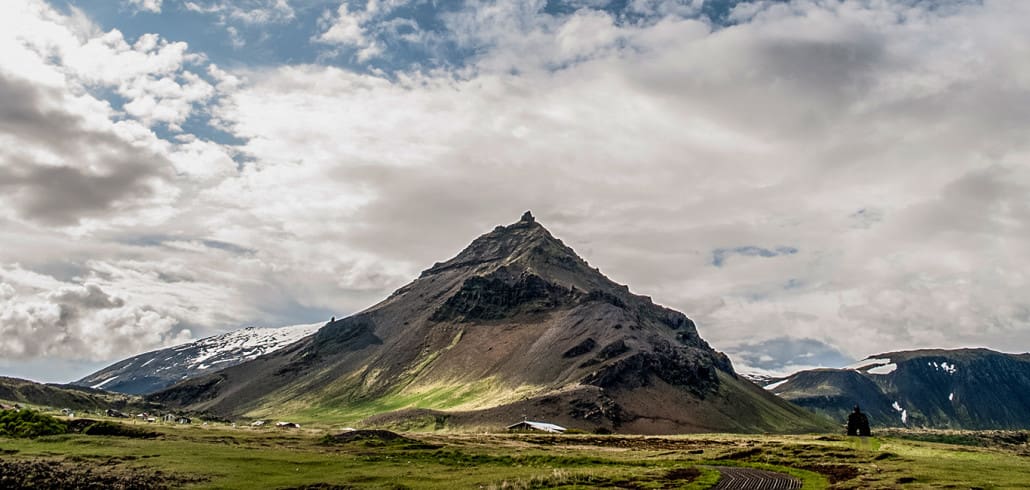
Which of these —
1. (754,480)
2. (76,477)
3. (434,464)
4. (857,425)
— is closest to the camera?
(76,477)

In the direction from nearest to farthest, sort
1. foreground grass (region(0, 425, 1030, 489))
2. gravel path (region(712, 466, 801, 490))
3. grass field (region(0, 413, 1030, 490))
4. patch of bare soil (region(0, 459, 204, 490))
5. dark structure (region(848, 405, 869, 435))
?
patch of bare soil (region(0, 459, 204, 490)), grass field (region(0, 413, 1030, 490)), foreground grass (region(0, 425, 1030, 489)), gravel path (region(712, 466, 801, 490)), dark structure (region(848, 405, 869, 435))

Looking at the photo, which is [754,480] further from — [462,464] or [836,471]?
[462,464]

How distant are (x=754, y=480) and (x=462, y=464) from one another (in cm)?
4675

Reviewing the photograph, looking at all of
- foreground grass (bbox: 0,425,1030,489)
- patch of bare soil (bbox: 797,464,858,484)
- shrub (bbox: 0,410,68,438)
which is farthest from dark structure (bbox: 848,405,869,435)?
shrub (bbox: 0,410,68,438)

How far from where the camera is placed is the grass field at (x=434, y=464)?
85625 mm

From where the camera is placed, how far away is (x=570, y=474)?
311ft

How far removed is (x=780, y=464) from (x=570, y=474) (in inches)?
1947

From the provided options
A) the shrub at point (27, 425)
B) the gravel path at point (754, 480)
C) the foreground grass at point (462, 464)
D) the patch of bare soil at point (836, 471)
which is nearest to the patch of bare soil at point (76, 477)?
the foreground grass at point (462, 464)

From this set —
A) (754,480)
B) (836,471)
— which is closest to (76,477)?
(754,480)

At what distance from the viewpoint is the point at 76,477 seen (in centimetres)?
8125

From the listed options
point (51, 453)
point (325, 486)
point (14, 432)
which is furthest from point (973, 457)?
point (14, 432)

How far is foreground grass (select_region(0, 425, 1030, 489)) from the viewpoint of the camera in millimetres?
86750

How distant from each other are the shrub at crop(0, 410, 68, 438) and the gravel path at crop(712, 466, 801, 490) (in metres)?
107

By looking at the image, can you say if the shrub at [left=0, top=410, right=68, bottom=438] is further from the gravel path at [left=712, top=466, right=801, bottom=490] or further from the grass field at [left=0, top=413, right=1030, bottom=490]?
the gravel path at [left=712, top=466, right=801, bottom=490]
